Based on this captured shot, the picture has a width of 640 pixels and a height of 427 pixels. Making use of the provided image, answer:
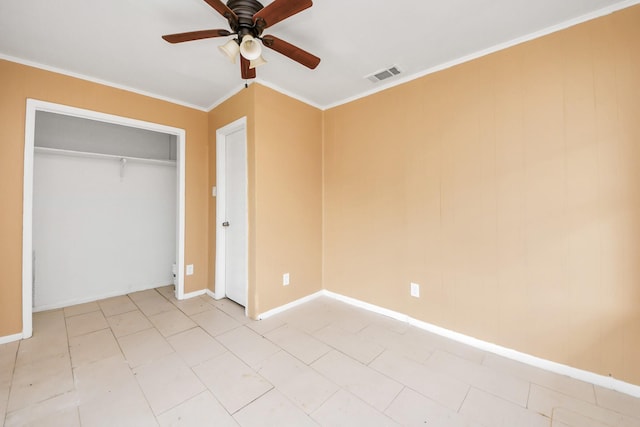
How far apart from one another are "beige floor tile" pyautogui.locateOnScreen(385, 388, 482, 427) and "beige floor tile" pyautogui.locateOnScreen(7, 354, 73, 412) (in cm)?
207

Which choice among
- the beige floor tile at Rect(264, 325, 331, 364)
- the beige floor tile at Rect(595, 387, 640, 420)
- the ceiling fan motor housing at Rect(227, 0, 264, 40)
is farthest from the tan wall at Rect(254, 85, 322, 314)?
the beige floor tile at Rect(595, 387, 640, 420)

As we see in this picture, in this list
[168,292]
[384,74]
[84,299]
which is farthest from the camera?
→ [168,292]

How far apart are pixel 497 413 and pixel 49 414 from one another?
8.39ft

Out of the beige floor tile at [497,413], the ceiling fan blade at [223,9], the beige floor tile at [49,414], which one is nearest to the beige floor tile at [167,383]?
the beige floor tile at [49,414]

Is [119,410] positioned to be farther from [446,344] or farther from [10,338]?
[446,344]

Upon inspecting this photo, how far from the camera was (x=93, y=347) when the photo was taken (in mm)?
2082

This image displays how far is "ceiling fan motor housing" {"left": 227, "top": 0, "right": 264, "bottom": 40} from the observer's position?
1.46 m

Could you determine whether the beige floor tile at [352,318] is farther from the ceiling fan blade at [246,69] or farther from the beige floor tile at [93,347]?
the ceiling fan blade at [246,69]

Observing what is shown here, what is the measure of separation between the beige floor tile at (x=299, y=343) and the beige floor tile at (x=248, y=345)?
0.08m

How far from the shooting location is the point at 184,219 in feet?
10.3

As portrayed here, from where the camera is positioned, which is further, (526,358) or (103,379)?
(526,358)

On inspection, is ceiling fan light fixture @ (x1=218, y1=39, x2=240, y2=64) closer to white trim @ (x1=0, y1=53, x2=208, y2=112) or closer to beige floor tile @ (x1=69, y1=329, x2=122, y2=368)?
white trim @ (x1=0, y1=53, x2=208, y2=112)

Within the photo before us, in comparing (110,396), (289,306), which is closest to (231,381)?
(110,396)

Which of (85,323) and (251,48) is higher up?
(251,48)
